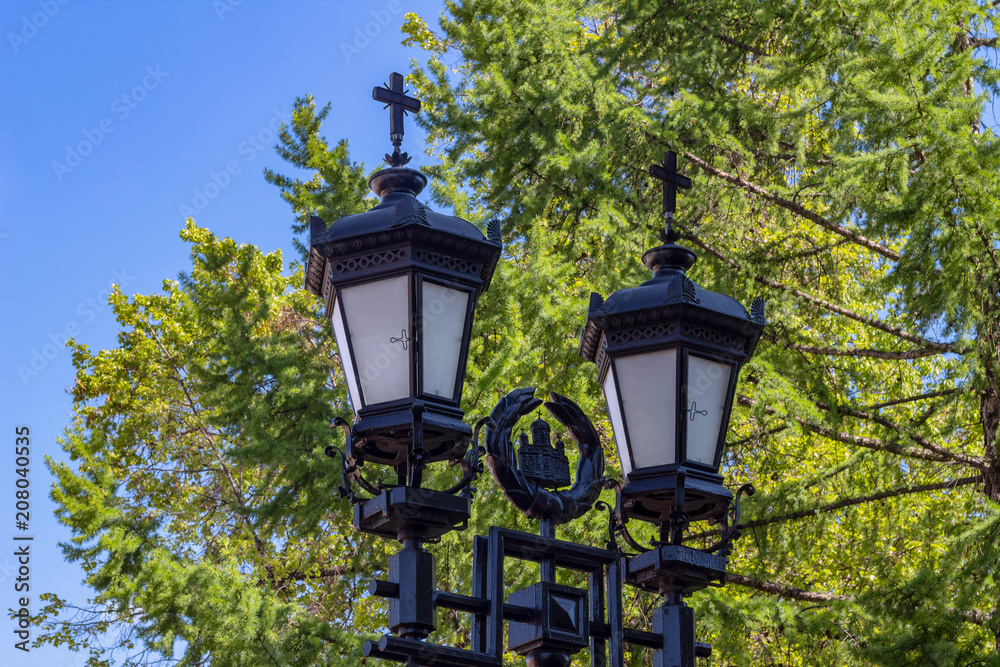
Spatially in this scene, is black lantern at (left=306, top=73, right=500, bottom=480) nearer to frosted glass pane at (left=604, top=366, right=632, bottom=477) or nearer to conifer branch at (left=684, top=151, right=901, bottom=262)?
frosted glass pane at (left=604, top=366, right=632, bottom=477)

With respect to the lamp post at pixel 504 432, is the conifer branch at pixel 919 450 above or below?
above

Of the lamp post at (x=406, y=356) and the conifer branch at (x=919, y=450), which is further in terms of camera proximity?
the conifer branch at (x=919, y=450)

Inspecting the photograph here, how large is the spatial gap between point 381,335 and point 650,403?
41.5 inches

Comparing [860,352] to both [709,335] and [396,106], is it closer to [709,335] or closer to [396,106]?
[709,335]

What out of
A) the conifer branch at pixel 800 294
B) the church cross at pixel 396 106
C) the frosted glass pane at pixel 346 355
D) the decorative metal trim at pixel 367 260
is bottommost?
the frosted glass pane at pixel 346 355

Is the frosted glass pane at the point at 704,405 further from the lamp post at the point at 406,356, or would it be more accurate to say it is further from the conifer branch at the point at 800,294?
the conifer branch at the point at 800,294

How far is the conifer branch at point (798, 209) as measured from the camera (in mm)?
9000

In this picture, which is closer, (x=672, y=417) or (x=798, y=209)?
(x=672, y=417)

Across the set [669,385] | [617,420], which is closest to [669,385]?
[669,385]

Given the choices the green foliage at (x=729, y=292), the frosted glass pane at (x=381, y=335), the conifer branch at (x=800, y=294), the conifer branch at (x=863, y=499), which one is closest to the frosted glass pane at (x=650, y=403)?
the frosted glass pane at (x=381, y=335)

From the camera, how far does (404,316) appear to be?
3453 mm

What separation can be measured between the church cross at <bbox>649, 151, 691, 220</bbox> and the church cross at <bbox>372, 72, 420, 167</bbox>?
3.43 feet

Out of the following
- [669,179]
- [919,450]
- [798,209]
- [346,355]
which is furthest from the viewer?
[798,209]

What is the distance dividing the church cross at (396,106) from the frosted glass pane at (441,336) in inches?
29.3
